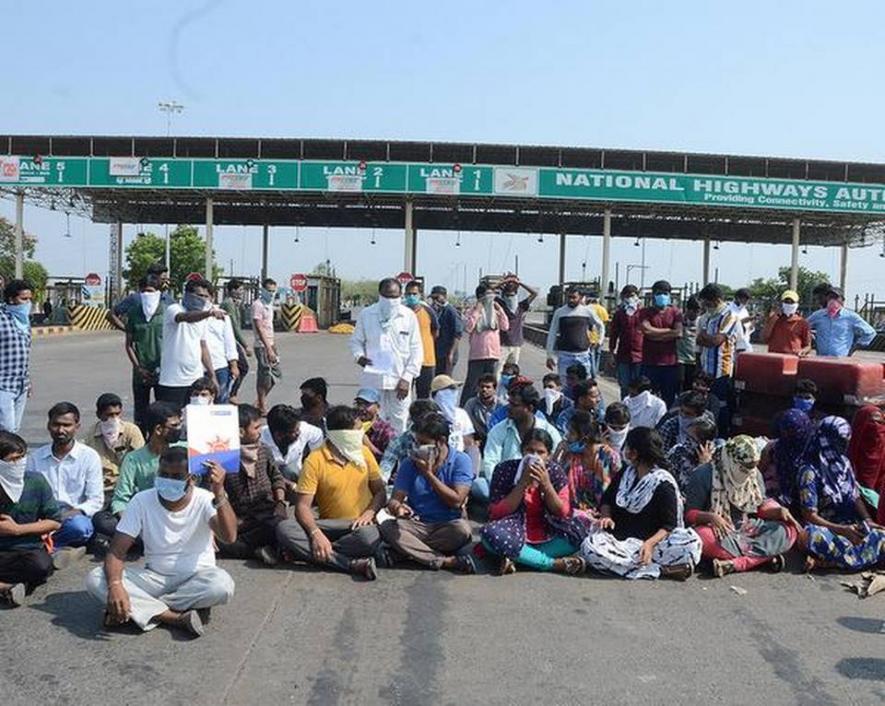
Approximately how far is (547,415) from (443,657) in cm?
444

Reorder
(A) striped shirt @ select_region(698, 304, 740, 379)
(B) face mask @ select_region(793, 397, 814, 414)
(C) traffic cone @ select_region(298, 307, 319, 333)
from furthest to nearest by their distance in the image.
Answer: (C) traffic cone @ select_region(298, 307, 319, 333), (A) striped shirt @ select_region(698, 304, 740, 379), (B) face mask @ select_region(793, 397, 814, 414)

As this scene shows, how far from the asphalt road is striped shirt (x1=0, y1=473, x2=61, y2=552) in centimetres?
31

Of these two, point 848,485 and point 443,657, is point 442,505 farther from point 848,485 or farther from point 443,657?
point 848,485

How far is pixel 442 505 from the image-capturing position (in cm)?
583

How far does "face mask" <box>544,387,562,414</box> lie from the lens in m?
8.59

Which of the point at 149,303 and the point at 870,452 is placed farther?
the point at 149,303

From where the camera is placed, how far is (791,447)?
20.9 feet

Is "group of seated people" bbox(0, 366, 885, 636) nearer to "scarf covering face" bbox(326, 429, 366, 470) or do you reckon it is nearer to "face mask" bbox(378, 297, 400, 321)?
"scarf covering face" bbox(326, 429, 366, 470)

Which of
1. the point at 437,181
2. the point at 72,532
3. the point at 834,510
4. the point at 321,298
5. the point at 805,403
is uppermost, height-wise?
the point at 437,181

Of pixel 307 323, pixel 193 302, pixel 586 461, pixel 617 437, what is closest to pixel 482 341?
pixel 617 437

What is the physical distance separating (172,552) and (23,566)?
990mm

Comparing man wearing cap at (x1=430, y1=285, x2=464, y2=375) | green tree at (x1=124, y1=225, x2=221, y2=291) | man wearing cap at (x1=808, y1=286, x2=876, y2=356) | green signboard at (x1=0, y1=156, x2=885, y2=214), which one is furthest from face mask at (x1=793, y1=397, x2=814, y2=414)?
green tree at (x1=124, y1=225, x2=221, y2=291)

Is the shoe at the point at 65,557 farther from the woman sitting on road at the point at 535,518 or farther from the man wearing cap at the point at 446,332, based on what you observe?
the man wearing cap at the point at 446,332

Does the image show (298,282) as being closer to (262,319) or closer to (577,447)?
(262,319)
